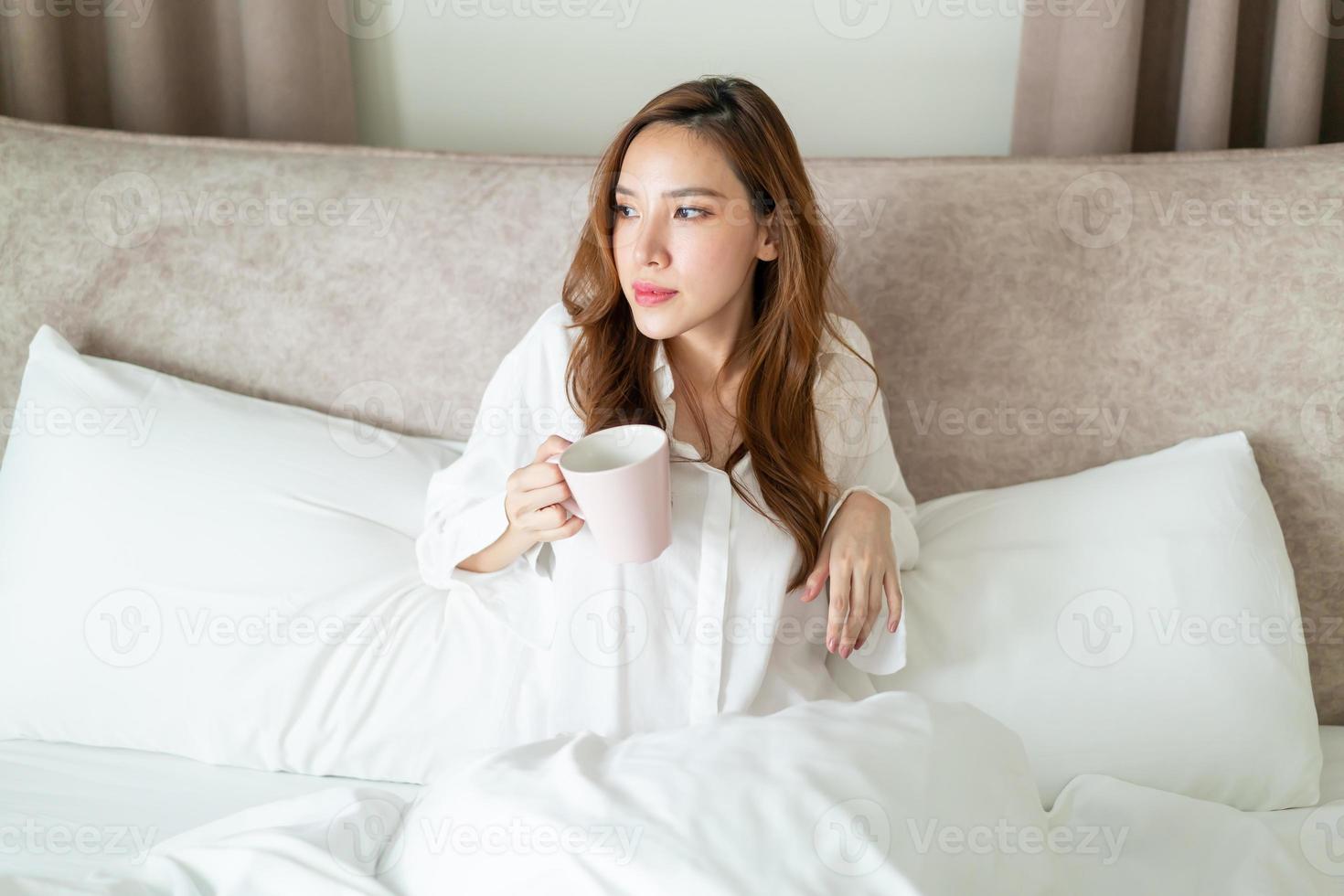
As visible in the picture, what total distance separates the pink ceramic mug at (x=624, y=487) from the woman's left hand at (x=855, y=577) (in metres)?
0.27

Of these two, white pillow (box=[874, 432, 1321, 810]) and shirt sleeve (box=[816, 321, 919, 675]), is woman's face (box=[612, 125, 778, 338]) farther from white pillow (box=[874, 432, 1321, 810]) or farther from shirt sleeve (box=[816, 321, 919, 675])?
white pillow (box=[874, 432, 1321, 810])

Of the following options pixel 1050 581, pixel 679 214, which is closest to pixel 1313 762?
pixel 1050 581

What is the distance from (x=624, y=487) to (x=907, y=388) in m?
0.70

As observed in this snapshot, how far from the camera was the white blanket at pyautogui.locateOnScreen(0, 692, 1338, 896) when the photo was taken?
876 mm

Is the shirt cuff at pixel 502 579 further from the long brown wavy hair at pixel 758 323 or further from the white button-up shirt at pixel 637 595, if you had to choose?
the long brown wavy hair at pixel 758 323

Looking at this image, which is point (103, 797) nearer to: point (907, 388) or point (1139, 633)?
point (907, 388)

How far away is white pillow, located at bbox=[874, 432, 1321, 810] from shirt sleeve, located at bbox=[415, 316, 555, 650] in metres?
0.45

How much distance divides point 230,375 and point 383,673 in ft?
1.71

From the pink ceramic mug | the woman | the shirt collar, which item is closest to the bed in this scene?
the woman

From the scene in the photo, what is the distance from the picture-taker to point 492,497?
1231 mm

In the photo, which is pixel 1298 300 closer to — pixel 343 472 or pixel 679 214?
pixel 679 214

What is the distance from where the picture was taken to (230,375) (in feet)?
4.95

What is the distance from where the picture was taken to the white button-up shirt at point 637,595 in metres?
1.20

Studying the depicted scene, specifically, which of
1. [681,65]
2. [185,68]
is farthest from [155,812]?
[681,65]
